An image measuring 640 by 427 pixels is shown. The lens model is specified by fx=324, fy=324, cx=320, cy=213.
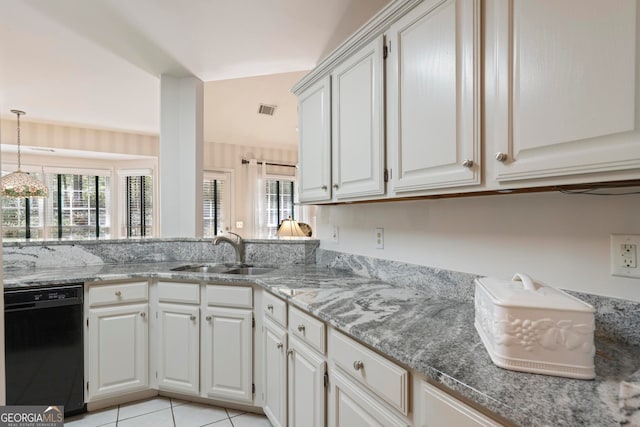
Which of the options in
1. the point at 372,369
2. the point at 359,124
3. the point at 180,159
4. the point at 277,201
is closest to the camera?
the point at 372,369

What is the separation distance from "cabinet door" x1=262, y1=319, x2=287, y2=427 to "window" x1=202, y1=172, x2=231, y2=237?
4.15 meters

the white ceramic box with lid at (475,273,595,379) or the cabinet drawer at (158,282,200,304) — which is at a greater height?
the white ceramic box with lid at (475,273,595,379)

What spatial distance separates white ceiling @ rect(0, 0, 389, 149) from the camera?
7.00ft

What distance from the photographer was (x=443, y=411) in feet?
2.69

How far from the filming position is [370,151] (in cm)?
154

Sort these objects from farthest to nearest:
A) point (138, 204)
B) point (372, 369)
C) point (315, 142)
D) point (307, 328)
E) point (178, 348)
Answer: point (138, 204)
point (178, 348)
point (315, 142)
point (307, 328)
point (372, 369)

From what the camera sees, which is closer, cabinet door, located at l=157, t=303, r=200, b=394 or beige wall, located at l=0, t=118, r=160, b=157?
cabinet door, located at l=157, t=303, r=200, b=394

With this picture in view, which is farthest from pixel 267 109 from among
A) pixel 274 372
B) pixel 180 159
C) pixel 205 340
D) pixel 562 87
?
pixel 562 87

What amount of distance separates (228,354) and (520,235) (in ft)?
5.59

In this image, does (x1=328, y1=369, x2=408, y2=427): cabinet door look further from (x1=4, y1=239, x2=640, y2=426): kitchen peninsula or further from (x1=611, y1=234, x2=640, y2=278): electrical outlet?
(x1=611, y1=234, x2=640, y2=278): electrical outlet

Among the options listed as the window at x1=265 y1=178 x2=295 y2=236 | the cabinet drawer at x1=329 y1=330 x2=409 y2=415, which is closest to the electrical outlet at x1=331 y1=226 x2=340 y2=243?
the cabinet drawer at x1=329 y1=330 x2=409 y2=415

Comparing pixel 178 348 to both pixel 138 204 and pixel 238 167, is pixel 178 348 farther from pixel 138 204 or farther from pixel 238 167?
pixel 138 204

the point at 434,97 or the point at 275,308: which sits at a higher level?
the point at 434,97

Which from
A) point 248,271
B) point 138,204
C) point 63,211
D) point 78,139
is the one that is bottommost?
point 248,271
